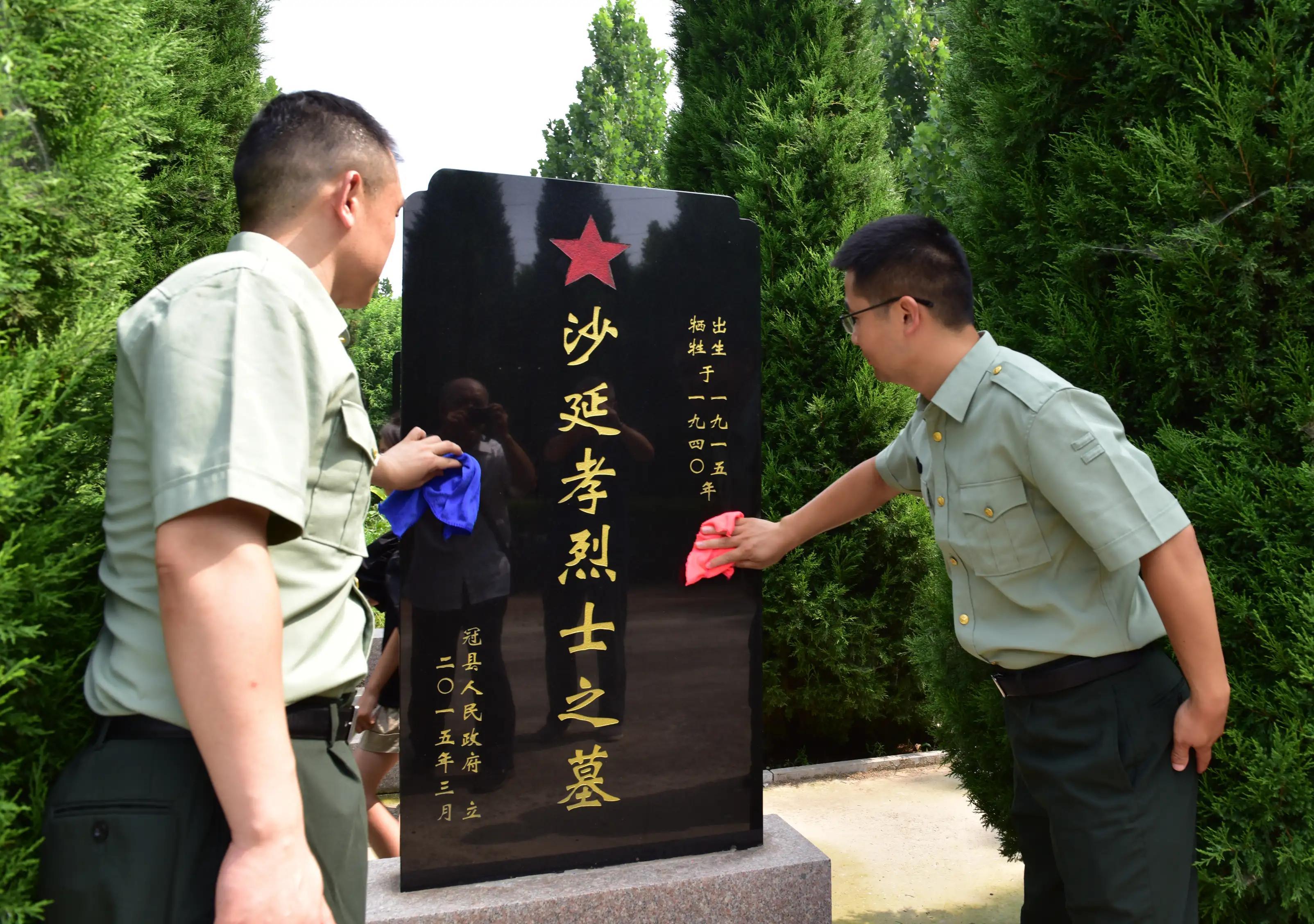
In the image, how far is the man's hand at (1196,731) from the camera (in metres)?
1.70

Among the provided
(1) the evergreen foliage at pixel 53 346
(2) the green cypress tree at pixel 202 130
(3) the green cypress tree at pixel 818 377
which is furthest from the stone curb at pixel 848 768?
(2) the green cypress tree at pixel 202 130

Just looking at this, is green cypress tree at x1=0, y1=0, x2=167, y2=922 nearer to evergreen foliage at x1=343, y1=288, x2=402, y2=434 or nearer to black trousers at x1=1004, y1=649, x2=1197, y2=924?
black trousers at x1=1004, y1=649, x2=1197, y2=924

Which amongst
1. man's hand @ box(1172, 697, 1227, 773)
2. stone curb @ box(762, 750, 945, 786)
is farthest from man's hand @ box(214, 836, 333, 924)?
stone curb @ box(762, 750, 945, 786)

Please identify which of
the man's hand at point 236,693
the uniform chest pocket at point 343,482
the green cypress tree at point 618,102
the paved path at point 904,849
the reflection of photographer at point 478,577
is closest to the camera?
the man's hand at point 236,693

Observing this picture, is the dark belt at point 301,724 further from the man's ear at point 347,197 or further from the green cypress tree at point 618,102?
the green cypress tree at point 618,102

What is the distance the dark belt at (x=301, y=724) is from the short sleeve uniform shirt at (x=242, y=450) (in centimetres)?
2

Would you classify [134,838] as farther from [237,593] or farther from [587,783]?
[587,783]

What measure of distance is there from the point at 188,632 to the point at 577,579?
165 cm

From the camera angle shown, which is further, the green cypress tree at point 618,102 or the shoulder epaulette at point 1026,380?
the green cypress tree at point 618,102

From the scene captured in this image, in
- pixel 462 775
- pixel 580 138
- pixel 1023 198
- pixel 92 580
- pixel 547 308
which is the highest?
pixel 580 138

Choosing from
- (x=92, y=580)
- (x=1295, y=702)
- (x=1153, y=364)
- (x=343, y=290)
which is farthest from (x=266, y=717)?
(x=1153, y=364)

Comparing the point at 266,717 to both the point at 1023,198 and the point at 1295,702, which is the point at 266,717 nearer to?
the point at 1295,702

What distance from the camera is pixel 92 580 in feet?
4.03

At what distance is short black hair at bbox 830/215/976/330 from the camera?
2.01m
